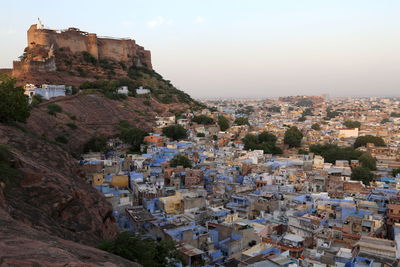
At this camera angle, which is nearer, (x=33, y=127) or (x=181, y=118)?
(x=33, y=127)

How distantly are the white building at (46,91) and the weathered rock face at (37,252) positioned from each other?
28862 millimetres

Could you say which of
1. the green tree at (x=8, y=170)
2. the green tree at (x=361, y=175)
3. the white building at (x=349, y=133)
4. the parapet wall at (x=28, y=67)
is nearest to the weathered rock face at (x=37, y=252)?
the green tree at (x=8, y=170)

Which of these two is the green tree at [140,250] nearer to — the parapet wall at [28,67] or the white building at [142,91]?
the parapet wall at [28,67]

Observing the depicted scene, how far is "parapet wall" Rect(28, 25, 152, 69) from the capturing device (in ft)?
142

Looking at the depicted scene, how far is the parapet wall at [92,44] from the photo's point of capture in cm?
4319

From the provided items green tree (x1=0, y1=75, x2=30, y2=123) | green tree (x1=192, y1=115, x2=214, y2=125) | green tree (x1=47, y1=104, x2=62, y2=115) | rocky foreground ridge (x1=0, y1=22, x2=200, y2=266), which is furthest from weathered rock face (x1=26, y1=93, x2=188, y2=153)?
green tree (x1=0, y1=75, x2=30, y2=123)

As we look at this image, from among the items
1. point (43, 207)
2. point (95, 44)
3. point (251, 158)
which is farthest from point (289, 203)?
point (95, 44)

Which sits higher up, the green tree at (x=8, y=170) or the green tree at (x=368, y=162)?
the green tree at (x=8, y=170)

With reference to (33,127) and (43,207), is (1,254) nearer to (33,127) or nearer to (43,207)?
(43,207)

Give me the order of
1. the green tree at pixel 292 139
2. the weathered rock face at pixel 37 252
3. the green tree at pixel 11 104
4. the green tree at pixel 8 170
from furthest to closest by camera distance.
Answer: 1. the green tree at pixel 292 139
2. the green tree at pixel 11 104
3. the green tree at pixel 8 170
4. the weathered rock face at pixel 37 252

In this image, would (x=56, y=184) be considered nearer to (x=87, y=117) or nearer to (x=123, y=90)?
(x=87, y=117)

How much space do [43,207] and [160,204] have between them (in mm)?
8146

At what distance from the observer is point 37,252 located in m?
4.88

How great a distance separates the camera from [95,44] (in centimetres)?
4800
